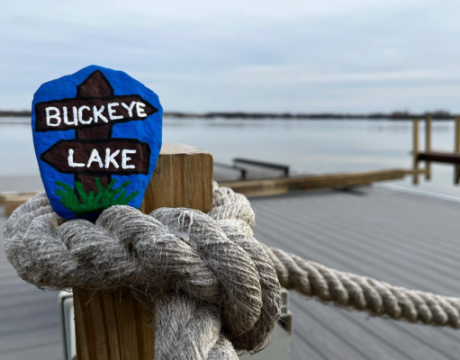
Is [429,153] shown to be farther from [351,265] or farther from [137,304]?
[137,304]

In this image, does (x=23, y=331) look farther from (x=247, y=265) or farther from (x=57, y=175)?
(x=247, y=265)

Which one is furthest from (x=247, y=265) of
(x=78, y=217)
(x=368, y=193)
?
(x=368, y=193)

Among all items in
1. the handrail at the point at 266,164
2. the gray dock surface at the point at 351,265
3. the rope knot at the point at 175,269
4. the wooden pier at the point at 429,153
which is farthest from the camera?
the wooden pier at the point at 429,153

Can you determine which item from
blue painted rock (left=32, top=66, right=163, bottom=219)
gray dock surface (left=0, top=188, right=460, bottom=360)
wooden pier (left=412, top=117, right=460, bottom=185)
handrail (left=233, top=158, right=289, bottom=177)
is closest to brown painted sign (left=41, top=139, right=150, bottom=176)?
blue painted rock (left=32, top=66, right=163, bottom=219)

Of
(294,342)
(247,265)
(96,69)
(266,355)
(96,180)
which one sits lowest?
(294,342)

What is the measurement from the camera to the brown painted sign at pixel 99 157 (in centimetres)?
61

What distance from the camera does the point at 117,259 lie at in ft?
1.86

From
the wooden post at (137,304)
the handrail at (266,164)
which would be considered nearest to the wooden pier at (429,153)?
the handrail at (266,164)

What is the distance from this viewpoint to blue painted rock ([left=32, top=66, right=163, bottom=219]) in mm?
608

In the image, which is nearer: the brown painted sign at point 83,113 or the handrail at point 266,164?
the brown painted sign at point 83,113

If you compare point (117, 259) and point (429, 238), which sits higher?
point (117, 259)

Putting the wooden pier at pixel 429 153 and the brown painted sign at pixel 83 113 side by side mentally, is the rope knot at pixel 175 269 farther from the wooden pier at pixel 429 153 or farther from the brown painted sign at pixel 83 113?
the wooden pier at pixel 429 153

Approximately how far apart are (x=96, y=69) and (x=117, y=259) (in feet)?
0.89

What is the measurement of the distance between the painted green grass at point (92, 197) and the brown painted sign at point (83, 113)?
81 mm
